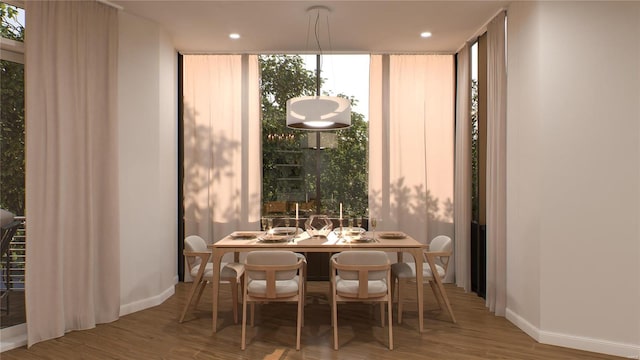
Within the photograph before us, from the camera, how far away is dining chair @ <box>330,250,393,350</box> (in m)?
3.36

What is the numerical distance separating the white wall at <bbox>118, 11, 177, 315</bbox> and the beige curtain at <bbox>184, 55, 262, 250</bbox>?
70 centimetres

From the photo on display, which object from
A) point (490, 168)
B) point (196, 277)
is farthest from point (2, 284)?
point (490, 168)

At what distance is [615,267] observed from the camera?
10.9ft

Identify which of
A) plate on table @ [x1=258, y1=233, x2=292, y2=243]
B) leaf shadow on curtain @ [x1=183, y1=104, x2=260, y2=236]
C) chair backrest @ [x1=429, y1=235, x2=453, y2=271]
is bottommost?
chair backrest @ [x1=429, y1=235, x2=453, y2=271]

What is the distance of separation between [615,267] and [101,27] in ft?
15.9

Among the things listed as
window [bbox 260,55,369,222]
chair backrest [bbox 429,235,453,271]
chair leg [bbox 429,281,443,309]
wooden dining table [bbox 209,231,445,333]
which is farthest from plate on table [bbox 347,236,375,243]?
window [bbox 260,55,369,222]

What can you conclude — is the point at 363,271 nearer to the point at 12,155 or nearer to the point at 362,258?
the point at 362,258

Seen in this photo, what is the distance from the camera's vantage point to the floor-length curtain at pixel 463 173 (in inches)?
204

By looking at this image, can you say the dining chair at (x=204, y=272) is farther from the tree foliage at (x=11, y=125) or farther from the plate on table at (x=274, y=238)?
the tree foliage at (x=11, y=125)

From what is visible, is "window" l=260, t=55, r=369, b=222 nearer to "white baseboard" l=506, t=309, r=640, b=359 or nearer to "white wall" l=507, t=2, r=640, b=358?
"white wall" l=507, t=2, r=640, b=358

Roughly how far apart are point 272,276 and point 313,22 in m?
2.77

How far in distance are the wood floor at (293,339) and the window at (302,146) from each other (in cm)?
178

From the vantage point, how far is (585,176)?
11.2 ft

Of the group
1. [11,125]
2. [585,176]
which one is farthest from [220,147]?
[585,176]
